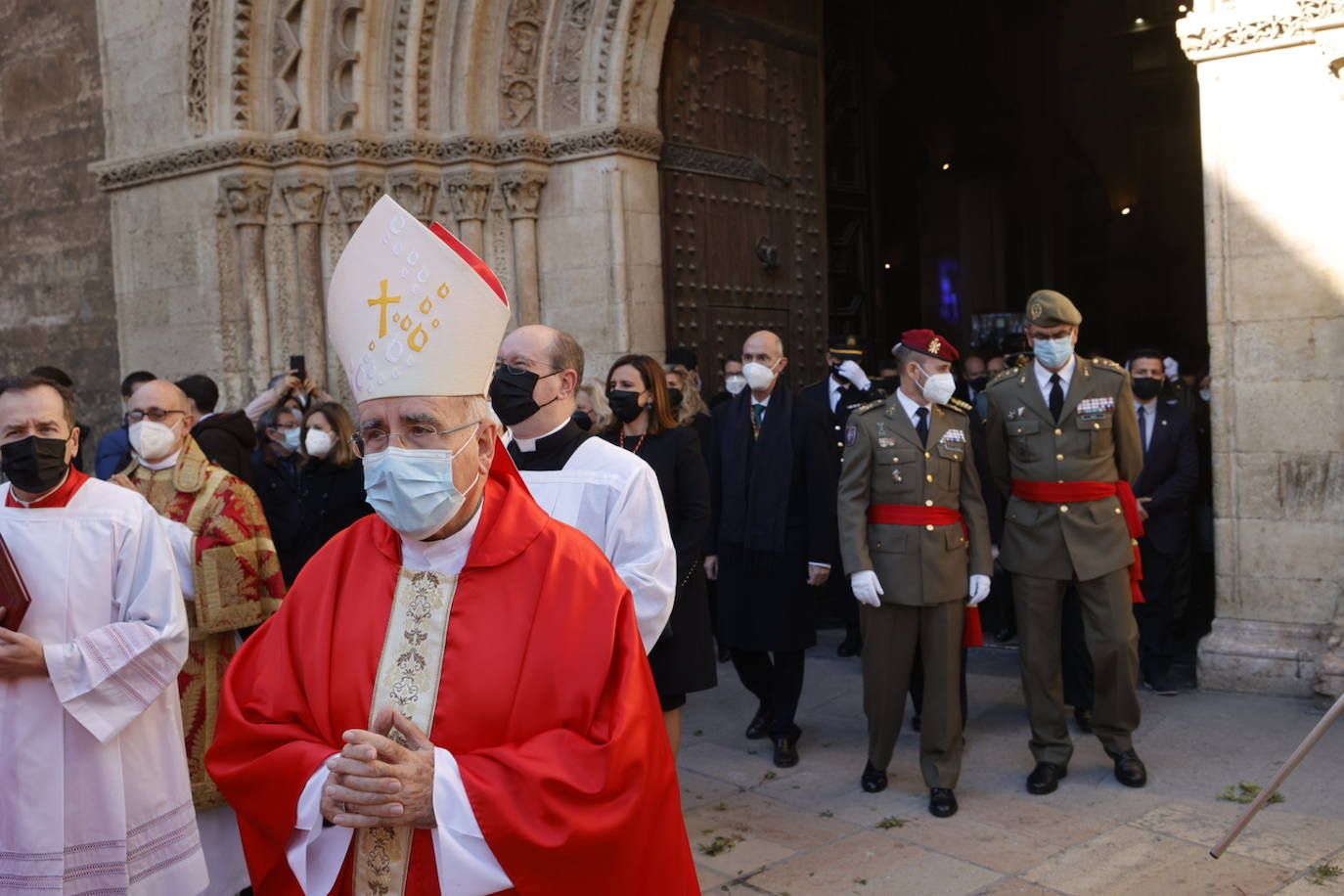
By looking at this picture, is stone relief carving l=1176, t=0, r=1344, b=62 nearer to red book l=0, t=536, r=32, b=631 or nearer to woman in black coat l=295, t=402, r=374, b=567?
woman in black coat l=295, t=402, r=374, b=567

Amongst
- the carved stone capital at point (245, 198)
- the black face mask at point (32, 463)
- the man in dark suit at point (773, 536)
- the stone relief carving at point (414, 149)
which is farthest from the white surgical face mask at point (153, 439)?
the carved stone capital at point (245, 198)

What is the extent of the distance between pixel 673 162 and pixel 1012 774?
16.8 feet

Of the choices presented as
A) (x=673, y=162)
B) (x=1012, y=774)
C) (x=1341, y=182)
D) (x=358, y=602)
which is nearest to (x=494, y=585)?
(x=358, y=602)

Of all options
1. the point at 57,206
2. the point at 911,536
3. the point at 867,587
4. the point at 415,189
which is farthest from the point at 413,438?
the point at 57,206

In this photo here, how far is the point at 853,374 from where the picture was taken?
739 centimetres

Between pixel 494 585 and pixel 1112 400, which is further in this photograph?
pixel 1112 400

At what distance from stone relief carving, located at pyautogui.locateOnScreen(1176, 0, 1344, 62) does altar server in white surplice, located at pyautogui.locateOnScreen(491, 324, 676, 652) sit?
3900 millimetres

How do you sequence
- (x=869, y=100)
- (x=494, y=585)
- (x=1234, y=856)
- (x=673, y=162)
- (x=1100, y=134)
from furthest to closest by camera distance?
Answer: (x=1100, y=134) → (x=869, y=100) → (x=673, y=162) → (x=1234, y=856) → (x=494, y=585)

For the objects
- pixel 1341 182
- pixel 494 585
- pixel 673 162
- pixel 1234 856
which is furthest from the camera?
pixel 673 162

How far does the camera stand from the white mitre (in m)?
2.31

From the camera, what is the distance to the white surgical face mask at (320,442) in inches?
245

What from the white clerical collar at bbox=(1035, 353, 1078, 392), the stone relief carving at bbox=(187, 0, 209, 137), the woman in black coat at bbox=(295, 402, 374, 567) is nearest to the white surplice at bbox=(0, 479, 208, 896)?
the woman in black coat at bbox=(295, 402, 374, 567)

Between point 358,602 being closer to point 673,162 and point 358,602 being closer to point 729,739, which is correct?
point 729,739

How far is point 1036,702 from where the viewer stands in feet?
17.2
